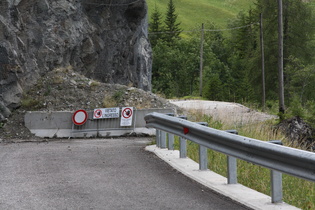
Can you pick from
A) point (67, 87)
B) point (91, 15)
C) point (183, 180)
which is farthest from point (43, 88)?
point (183, 180)

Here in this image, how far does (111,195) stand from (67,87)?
47.9 feet

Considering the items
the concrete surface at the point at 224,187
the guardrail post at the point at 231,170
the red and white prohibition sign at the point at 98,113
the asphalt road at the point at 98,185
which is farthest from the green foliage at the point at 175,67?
the guardrail post at the point at 231,170

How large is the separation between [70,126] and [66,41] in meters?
9.42

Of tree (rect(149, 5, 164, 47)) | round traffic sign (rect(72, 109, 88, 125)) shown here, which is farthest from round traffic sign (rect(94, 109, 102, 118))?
tree (rect(149, 5, 164, 47))

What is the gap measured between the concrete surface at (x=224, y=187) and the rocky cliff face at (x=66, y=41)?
10419 millimetres

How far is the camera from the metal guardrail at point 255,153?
190 inches

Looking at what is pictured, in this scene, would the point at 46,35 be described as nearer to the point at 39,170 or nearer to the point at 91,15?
the point at 91,15

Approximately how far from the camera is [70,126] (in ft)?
54.1

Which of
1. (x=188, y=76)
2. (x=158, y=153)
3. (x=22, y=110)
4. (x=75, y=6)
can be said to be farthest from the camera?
(x=188, y=76)

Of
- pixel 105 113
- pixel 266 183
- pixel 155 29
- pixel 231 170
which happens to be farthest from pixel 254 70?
pixel 155 29

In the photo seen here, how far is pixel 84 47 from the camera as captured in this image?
28109mm

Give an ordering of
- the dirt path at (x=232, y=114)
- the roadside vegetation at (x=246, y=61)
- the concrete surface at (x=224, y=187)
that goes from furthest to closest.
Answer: the roadside vegetation at (x=246, y=61) < the dirt path at (x=232, y=114) < the concrete surface at (x=224, y=187)

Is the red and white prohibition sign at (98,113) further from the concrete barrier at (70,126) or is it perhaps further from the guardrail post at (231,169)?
the guardrail post at (231,169)

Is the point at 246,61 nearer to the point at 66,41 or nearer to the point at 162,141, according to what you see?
the point at 66,41
